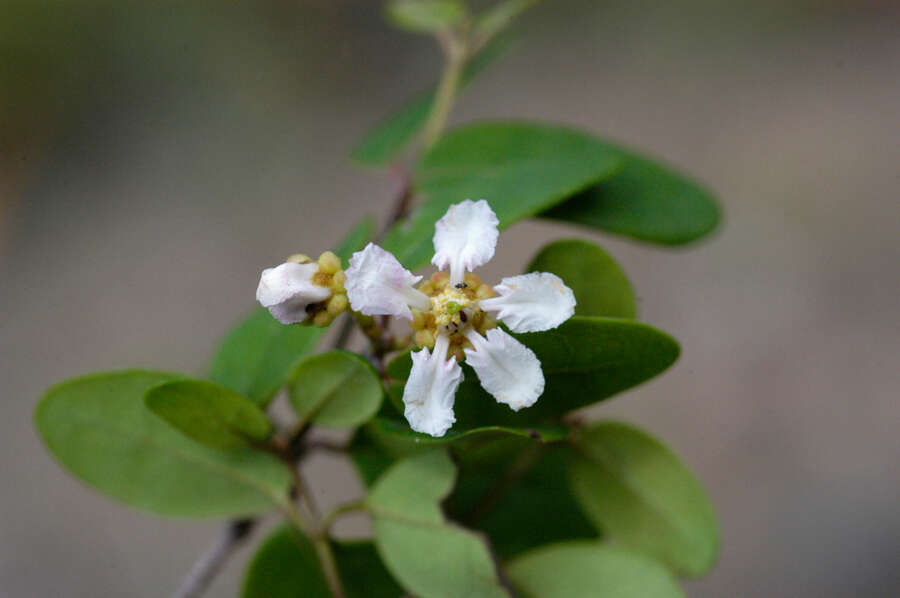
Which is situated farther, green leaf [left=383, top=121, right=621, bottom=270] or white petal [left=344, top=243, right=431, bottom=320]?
green leaf [left=383, top=121, right=621, bottom=270]

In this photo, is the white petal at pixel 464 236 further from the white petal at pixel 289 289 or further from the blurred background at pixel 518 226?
the blurred background at pixel 518 226

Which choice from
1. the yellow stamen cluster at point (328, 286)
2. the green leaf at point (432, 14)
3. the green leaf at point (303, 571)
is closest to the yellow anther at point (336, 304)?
the yellow stamen cluster at point (328, 286)

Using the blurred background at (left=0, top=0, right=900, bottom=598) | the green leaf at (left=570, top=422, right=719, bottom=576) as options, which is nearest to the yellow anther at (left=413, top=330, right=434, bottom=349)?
the green leaf at (left=570, top=422, right=719, bottom=576)

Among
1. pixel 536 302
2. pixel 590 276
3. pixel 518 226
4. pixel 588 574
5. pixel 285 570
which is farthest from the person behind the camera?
pixel 518 226

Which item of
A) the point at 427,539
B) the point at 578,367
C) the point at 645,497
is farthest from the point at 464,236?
the point at 645,497

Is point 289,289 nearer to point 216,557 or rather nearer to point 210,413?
point 210,413

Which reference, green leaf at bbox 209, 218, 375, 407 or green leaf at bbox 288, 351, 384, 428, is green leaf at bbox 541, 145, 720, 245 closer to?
green leaf at bbox 209, 218, 375, 407

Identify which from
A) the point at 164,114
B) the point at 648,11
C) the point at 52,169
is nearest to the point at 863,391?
the point at 648,11
